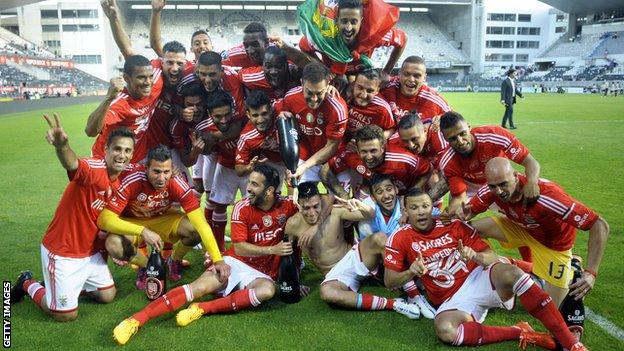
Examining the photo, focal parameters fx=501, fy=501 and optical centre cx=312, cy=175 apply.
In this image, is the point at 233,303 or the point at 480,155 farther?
the point at 480,155

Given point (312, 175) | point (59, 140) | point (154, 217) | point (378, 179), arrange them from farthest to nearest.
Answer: point (312, 175) → point (154, 217) → point (378, 179) → point (59, 140)

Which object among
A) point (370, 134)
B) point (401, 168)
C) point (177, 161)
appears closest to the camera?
point (370, 134)

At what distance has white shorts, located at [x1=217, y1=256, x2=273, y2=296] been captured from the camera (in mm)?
4027

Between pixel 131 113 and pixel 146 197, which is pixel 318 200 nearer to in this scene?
pixel 146 197

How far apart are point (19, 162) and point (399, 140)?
10.1 meters

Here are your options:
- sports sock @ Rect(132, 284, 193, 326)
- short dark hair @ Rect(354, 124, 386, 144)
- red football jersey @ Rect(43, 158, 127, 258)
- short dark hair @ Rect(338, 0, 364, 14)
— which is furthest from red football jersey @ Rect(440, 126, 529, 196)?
red football jersey @ Rect(43, 158, 127, 258)

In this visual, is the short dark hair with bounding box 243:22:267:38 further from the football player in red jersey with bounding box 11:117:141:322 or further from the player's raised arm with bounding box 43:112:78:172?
the player's raised arm with bounding box 43:112:78:172

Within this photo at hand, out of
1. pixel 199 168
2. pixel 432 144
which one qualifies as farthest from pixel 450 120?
pixel 199 168

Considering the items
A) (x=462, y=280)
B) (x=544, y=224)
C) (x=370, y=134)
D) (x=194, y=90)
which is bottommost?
(x=462, y=280)

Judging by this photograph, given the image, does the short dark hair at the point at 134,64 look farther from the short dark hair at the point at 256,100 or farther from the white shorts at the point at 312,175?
the white shorts at the point at 312,175

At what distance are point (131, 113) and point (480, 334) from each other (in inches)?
142

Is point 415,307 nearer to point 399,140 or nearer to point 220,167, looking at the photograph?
point 399,140

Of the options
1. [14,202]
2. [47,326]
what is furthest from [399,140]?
[14,202]

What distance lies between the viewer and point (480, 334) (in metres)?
3.21
